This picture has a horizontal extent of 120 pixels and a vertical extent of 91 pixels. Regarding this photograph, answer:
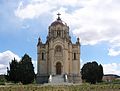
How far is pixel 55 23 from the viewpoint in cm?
6406

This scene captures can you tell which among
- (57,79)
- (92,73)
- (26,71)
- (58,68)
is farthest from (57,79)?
(92,73)

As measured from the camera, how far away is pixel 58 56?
6316cm

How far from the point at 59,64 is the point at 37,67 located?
4673 millimetres

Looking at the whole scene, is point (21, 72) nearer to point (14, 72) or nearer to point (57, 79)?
point (14, 72)

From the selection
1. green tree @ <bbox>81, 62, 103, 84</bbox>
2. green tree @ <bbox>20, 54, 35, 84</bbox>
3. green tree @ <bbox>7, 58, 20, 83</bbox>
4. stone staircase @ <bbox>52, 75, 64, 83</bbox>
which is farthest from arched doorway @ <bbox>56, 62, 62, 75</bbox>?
green tree @ <bbox>7, 58, 20, 83</bbox>

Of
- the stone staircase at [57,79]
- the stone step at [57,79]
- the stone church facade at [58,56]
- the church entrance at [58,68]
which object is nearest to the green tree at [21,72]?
the stone church facade at [58,56]

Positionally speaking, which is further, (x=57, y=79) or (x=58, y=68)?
(x=58, y=68)

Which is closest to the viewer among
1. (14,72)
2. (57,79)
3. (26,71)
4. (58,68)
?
(57,79)

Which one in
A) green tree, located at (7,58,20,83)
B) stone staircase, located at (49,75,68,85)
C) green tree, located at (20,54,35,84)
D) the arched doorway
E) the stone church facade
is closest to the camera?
stone staircase, located at (49,75,68,85)

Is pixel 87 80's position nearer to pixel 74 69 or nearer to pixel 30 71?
pixel 74 69

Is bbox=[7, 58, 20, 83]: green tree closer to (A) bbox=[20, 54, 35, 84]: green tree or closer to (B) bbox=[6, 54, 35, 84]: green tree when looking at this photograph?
(B) bbox=[6, 54, 35, 84]: green tree

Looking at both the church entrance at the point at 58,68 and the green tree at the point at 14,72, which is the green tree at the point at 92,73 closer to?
the church entrance at the point at 58,68

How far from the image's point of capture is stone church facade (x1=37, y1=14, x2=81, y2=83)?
2467 inches

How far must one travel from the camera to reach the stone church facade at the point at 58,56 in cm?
6266
